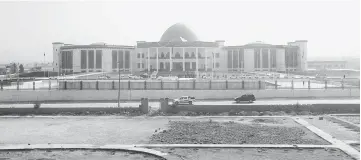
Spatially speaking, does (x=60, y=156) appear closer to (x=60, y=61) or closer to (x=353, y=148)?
(x=353, y=148)

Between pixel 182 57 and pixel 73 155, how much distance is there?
53.4 meters

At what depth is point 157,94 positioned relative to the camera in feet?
135

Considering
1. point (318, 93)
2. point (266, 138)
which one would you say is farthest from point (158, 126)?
point (318, 93)

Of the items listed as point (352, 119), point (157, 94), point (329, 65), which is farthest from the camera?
point (329, 65)

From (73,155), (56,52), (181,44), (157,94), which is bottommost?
(73,155)

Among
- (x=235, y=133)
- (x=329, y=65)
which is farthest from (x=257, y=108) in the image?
(x=329, y=65)

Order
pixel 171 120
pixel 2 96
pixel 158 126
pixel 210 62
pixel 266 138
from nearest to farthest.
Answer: pixel 266 138
pixel 158 126
pixel 171 120
pixel 2 96
pixel 210 62

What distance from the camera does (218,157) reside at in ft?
58.0

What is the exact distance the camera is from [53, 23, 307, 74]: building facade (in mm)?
70688

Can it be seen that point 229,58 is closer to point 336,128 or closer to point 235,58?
point 235,58

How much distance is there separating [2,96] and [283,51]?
1965 inches

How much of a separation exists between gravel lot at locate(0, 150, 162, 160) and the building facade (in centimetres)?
5049

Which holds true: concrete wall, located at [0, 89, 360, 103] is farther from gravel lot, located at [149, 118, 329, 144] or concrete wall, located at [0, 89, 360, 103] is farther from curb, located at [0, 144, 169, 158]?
curb, located at [0, 144, 169, 158]

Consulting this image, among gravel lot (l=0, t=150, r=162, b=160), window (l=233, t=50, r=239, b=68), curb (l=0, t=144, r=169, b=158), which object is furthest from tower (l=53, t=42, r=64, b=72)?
gravel lot (l=0, t=150, r=162, b=160)
